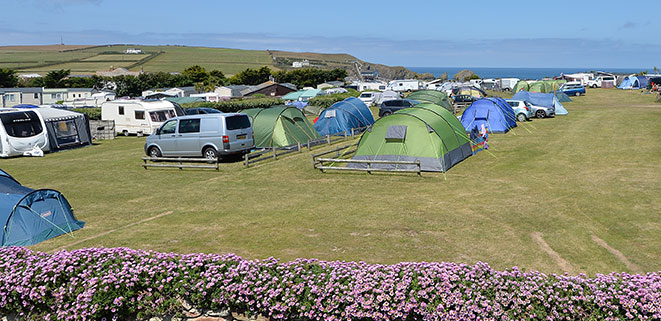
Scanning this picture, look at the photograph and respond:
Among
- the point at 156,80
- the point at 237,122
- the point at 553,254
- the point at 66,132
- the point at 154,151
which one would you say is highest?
the point at 156,80

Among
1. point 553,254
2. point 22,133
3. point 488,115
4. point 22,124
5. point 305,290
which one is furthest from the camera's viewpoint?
point 488,115

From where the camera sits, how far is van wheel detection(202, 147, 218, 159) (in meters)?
21.5

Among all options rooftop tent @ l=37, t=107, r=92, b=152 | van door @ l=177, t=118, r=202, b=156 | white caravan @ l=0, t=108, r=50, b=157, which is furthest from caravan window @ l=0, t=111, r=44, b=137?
van door @ l=177, t=118, r=202, b=156

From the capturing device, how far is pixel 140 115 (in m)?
35.1

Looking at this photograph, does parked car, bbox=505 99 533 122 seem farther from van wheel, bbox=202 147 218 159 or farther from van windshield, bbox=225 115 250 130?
van wheel, bbox=202 147 218 159

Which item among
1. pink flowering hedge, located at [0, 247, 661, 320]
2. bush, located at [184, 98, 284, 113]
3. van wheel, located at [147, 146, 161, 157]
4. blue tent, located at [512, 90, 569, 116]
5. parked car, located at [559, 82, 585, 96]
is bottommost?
pink flowering hedge, located at [0, 247, 661, 320]

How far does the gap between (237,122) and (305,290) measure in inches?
598

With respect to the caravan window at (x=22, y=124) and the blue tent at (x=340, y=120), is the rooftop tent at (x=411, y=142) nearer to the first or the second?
the blue tent at (x=340, y=120)

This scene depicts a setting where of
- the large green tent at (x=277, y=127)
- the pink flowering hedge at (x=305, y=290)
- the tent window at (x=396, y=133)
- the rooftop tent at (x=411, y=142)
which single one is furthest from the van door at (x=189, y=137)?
the pink flowering hedge at (x=305, y=290)

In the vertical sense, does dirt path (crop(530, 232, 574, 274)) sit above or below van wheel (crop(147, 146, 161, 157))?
below

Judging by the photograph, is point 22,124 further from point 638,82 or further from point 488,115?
point 638,82

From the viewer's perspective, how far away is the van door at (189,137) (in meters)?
21.8

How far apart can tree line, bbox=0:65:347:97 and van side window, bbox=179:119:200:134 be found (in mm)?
66147

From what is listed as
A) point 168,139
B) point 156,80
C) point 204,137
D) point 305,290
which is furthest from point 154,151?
point 156,80
